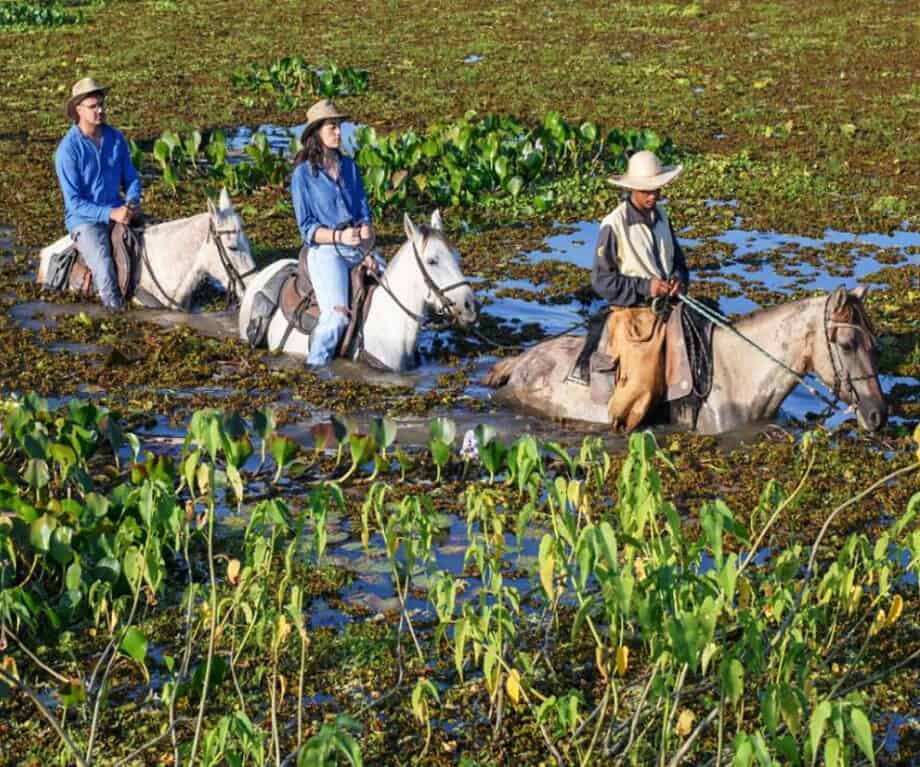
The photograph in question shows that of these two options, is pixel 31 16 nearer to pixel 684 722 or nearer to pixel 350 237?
pixel 350 237

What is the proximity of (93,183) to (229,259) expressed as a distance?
5.07 feet

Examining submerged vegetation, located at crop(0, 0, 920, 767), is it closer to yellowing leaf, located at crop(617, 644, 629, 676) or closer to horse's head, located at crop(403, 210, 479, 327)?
yellowing leaf, located at crop(617, 644, 629, 676)

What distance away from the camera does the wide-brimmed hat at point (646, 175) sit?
997 centimetres

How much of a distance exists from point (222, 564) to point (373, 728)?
190cm

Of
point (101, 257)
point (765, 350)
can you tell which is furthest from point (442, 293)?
point (101, 257)

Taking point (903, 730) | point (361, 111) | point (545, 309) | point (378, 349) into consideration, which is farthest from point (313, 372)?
point (361, 111)

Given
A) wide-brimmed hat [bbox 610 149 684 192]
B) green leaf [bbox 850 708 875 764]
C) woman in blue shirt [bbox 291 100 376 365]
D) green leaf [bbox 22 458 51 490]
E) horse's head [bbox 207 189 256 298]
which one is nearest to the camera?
green leaf [bbox 850 708 875 764]

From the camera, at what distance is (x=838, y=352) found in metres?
9.52

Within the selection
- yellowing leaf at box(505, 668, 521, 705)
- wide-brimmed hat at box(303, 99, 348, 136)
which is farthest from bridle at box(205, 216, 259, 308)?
yellowing leaf at box(505, 668, 521, 705)

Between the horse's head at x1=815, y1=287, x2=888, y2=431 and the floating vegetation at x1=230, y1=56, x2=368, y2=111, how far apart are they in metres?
16.0

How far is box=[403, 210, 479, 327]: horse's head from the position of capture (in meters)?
10.8

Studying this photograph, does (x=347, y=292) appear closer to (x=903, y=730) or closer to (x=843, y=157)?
(x=903, y=730)

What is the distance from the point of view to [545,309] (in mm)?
13500

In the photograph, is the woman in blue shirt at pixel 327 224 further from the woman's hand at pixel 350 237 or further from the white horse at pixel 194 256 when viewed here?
the white horse at pixel 194 256
